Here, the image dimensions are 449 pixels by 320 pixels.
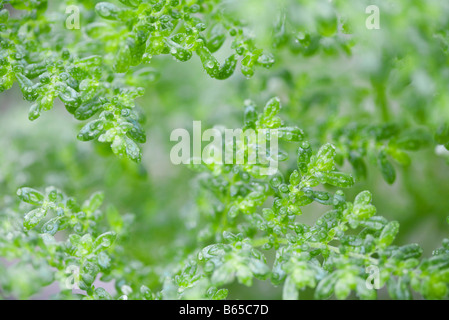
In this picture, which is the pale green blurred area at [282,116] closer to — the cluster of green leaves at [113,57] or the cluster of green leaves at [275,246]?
the cluster of green leaves at [113,57]

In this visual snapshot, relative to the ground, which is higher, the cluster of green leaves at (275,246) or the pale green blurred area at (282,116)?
the pale green blurred area at (282,116)

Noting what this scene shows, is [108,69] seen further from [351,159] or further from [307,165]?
[351,159]

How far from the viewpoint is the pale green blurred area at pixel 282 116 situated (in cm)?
81

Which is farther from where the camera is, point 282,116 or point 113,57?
point 282,116

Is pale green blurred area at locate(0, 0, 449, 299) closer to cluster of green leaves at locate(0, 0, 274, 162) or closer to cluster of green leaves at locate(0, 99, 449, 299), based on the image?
cluster of green leaves at locate(0, 0, 274, 162)

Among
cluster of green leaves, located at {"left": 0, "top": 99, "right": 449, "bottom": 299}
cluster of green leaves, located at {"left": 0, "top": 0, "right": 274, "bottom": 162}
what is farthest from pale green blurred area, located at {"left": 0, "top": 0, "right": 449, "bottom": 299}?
cluster of green leaves, located at {"left": 0, "top": 99, "right": 449, "bottom": 299}

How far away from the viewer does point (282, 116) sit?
116 centimetres

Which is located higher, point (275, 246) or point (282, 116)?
point (282, 116)

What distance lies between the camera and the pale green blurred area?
2.64 feet

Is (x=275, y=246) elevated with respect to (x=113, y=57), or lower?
lower

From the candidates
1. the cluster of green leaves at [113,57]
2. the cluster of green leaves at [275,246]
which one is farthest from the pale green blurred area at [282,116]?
the cluster of green leaves at [275,246]
